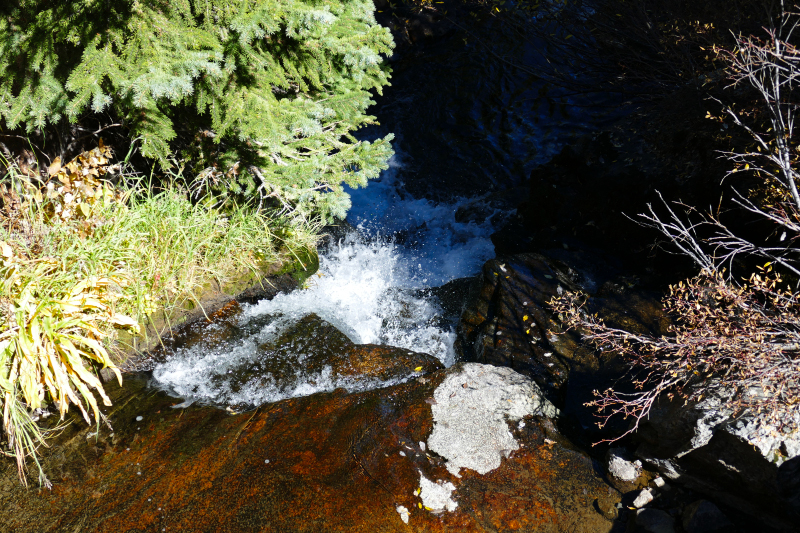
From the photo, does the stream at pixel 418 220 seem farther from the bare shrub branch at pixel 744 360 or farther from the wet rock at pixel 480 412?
the bare shrub branch at pixel 744 360

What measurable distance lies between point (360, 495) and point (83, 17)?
12.1 ft

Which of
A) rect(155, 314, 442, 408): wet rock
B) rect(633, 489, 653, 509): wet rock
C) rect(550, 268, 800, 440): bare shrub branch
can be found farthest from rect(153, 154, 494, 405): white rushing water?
rect(550, 268, 800, 440): bare shrub branch

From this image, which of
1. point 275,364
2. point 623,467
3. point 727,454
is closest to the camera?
point 727,454

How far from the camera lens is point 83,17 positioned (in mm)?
3244

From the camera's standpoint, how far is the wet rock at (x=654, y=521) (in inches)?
102

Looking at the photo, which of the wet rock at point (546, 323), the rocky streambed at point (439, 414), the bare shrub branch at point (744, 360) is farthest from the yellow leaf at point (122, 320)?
the bare shrub branch at point (744, 360)

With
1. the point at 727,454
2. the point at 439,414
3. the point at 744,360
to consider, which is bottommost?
the point at 439,414

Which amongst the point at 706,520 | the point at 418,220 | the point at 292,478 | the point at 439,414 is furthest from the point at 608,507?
the point at 418,220

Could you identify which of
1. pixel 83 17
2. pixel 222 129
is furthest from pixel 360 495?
pixel 83 17

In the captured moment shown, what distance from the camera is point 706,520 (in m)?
2.57

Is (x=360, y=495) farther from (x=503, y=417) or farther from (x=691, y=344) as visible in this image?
(x=691, y=344)

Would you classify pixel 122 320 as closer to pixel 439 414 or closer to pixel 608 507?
pixel 439 414

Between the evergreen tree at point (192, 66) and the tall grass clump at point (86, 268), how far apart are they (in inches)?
20.1

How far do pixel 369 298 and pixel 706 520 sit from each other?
3.58 m
